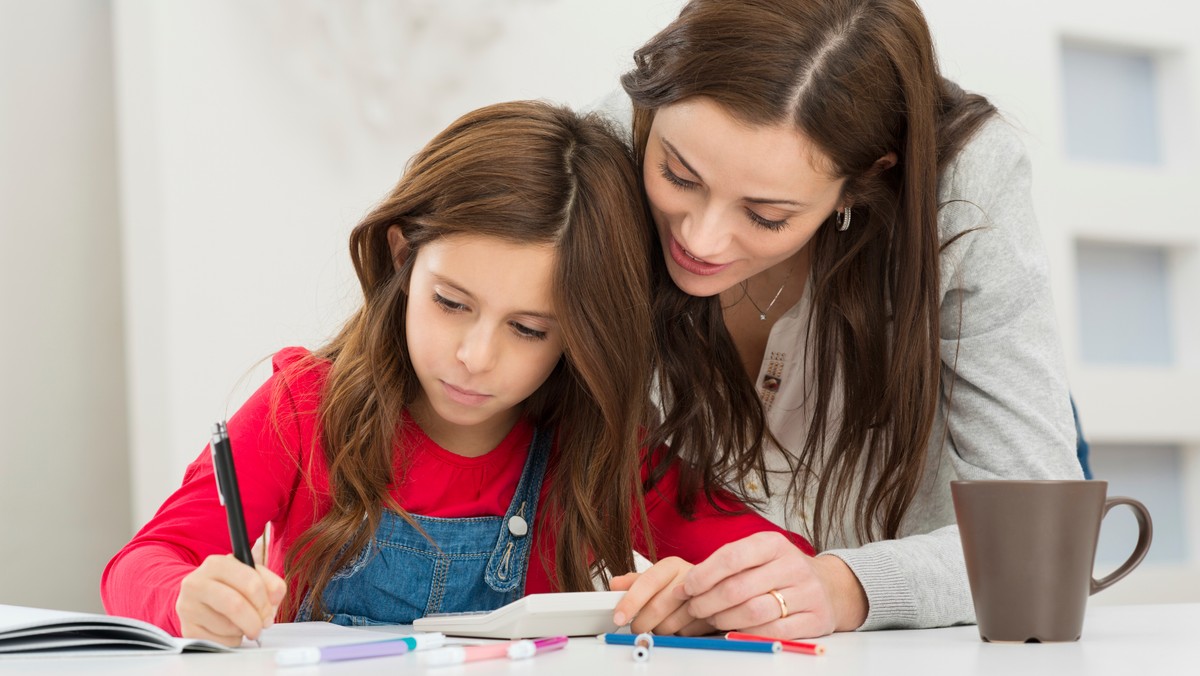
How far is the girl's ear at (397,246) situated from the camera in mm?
1241

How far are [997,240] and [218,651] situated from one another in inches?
34.4

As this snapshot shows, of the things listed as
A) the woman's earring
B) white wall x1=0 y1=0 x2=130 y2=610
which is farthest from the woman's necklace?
white wall x1=0 y1=0 x2=130 y2=610

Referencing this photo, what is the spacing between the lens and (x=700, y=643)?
77cm

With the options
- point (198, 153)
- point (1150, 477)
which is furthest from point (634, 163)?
point (1150, 477)

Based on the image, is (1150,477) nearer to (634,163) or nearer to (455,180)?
(634,163)

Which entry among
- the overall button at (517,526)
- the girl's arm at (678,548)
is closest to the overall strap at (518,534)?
the overall button at (517,526)

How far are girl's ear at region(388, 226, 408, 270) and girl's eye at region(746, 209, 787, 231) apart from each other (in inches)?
14.4

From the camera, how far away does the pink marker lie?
658 millimetres

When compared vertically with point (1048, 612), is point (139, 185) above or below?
above

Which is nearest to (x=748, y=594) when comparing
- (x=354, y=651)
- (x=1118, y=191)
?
(x=354, y=651)

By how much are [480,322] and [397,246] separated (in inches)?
7.4

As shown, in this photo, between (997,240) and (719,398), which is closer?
(997,240)

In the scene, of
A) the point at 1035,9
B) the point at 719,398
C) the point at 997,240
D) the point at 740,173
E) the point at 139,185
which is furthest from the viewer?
the point at 1035,9

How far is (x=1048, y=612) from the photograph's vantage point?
0.76m
